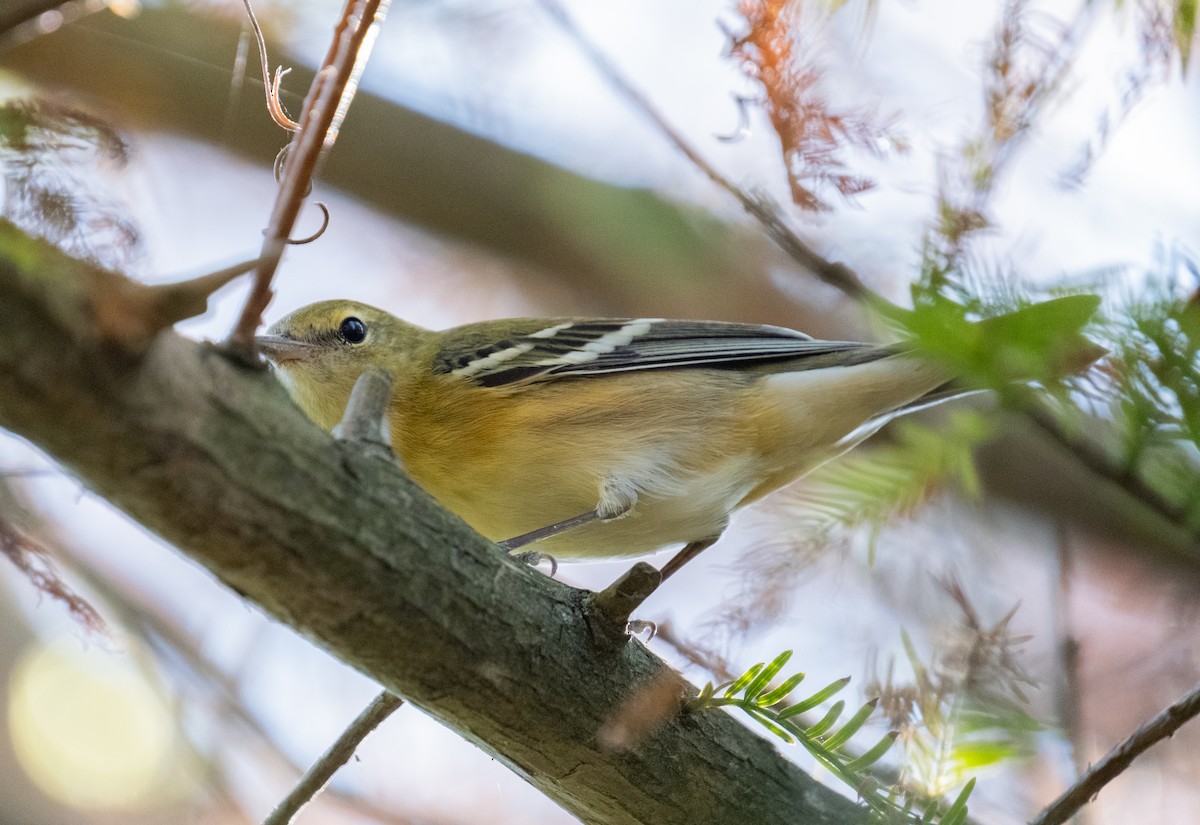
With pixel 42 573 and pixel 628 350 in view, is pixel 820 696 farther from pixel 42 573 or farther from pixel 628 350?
pixel 628 350

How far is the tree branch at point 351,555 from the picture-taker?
115 centimetres

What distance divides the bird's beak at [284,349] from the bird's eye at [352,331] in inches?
5.3

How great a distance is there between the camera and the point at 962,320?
119 cm

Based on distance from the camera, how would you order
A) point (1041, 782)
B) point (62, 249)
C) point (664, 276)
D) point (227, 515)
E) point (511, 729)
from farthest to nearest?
point (664, 276)
point (1041, 782)
point (511, 729)
point (227, 515)
point (62, 249)

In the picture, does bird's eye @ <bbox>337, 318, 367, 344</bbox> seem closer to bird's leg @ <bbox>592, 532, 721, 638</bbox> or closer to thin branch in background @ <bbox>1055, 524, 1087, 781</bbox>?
bird's leg @ <bbox>592, 532, 721, 638</bbox>

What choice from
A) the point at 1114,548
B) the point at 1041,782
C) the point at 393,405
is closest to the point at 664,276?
the point at 393,405

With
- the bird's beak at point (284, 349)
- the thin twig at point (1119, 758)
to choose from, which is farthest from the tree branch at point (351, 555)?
the bird's beak at point (284, 349)

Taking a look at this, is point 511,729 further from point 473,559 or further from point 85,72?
point 85,72

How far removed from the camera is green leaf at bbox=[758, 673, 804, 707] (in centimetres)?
155

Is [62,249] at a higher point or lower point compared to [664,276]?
lower

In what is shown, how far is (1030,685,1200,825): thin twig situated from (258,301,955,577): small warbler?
1383 mm

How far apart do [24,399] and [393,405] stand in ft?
6.62

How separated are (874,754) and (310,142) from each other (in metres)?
1.16

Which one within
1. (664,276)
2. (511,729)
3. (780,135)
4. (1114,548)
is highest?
(664,276)
